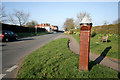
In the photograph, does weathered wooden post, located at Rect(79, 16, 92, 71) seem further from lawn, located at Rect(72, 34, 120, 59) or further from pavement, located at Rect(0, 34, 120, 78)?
lawn, located at Rect(72, 34, 120, 59)

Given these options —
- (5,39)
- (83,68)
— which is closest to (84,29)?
(83,68)

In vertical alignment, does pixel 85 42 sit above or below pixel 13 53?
above

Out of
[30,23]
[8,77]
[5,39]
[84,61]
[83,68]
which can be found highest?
[30,23]

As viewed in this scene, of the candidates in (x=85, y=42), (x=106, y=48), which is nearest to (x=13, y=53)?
(x=85, y=42)

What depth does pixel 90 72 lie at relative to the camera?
121 inches

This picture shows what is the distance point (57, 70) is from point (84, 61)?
113cm

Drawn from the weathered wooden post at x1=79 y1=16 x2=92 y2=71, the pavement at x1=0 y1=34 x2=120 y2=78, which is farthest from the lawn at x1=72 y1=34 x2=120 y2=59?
the weathered wooden post at x1=79 y1=16 x2=92 y2=71

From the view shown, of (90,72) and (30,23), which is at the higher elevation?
(30,23)

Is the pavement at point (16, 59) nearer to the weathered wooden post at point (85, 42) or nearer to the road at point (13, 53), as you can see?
the road at point (13, 53)

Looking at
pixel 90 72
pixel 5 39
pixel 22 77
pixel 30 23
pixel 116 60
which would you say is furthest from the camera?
pixel 30 23

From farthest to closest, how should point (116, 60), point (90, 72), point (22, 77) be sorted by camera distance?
point (116, 60)
point (90, 72)
point (22, 77)

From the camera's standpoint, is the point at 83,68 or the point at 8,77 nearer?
the point at 8,77

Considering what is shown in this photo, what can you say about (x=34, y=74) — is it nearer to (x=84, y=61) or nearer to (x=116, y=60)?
(x=84, y=61)

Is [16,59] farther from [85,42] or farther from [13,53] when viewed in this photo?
[85,42]
